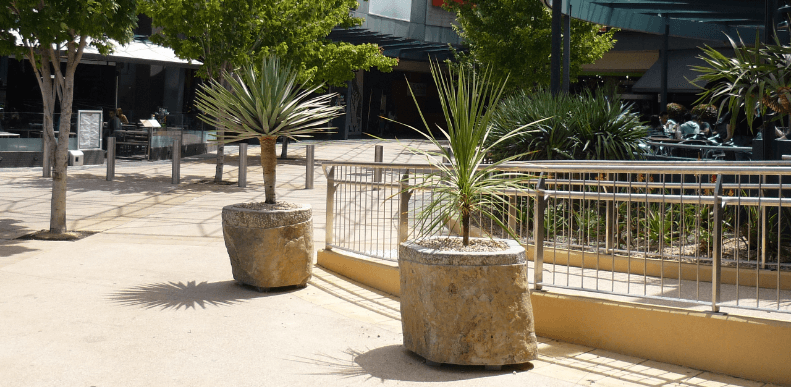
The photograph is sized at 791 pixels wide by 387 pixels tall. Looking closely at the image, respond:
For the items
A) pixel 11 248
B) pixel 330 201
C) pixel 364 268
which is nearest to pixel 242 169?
pixel 11 248

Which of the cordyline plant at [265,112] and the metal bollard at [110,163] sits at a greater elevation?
the cordyline plant at [265,112]

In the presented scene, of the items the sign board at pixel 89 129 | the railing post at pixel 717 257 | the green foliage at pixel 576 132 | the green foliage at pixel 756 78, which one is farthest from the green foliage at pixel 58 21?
the sign board at pixel 89 129

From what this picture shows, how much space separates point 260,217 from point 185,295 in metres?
1.00

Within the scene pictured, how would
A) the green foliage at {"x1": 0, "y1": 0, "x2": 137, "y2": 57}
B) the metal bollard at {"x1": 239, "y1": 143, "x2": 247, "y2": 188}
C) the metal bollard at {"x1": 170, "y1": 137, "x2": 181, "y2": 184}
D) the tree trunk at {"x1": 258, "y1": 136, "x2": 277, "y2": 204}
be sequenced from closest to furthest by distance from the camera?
1. the tree trunk at {"x1": 258, "y1": 136, "x2": 277, "y2": 204}
2. the green foliage at {"x1": 0, "y1": 0, "x2": 137, "y2": 57}
3. the metal bollard at {"x1": 239, "y1": 143, "x2": 247, "y2": 188}
4. the metal bollard at {"x1": 170, "y1": 137, "x2": 181, "y2": 184}

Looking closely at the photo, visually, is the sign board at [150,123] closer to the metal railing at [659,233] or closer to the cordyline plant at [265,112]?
the metal railing at [659,233]

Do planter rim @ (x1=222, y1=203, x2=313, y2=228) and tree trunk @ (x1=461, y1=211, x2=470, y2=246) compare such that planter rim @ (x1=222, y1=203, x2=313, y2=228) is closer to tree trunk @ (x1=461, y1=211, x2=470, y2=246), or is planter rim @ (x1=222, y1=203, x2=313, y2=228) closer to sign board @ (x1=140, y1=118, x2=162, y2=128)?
tree trunk @ (x1=461, y1=211, x2=470, y2=246)

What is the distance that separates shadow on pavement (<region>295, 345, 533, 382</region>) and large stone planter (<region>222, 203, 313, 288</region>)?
2077 millimetres

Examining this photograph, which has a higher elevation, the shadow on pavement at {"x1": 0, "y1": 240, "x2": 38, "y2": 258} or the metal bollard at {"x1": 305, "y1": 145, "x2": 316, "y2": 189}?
the metal bollard at {"x1": 305, "y1": 145, "x2": 316, "y2": 189}

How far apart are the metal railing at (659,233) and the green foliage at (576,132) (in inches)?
45.9

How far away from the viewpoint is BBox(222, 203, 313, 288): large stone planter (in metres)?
7.36

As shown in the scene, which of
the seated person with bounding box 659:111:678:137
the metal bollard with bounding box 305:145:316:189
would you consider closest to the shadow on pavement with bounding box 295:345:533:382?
the metal bollard with bounding box 305:145:316:189

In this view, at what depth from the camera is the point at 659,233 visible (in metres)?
6.96

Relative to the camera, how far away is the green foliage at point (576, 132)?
10641 millimetres

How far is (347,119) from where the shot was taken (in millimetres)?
39000
